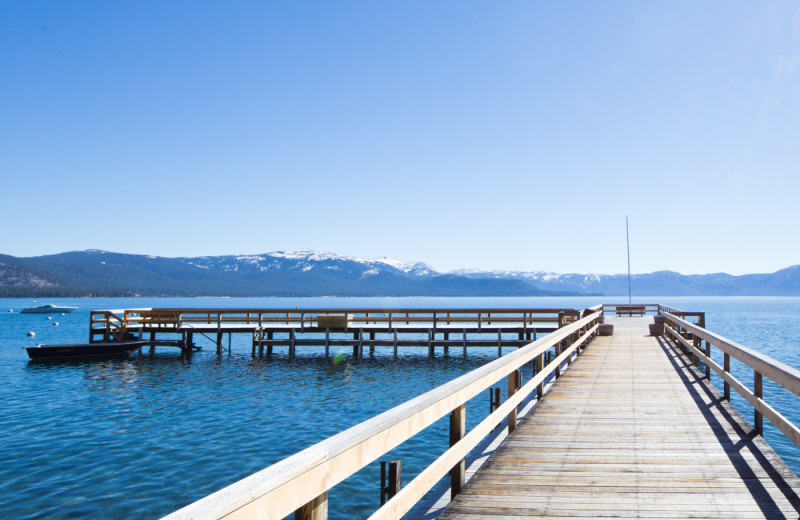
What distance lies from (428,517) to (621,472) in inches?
92.7

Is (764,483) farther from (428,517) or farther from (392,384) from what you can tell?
(392,384)

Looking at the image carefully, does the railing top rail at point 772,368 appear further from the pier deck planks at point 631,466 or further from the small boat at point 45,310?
the small boat at point 45,310

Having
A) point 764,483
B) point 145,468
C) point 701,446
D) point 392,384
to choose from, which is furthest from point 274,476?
point 392,384

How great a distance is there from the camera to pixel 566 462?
6.01 meters

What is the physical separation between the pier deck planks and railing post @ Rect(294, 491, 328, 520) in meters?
2.34

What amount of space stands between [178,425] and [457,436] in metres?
12.6

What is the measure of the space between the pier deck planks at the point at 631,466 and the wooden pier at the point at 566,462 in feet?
0.05

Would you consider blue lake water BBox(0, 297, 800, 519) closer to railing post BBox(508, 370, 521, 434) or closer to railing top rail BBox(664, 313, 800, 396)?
railing post BBox(508, 370, 521, 434)

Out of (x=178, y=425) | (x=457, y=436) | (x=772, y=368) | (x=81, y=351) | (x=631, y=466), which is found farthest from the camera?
(x=81, y=351)

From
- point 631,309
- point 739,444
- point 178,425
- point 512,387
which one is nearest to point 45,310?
point 631,309

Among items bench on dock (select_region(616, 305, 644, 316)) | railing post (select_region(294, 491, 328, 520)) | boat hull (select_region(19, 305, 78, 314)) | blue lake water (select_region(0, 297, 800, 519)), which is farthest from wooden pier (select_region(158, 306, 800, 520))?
boat hull (select_region(19, 305, 78, 314))

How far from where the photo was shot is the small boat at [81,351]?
3062 cm

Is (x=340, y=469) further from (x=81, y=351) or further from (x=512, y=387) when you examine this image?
(x=81, y=351)

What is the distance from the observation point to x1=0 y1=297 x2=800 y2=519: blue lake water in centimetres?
1004
